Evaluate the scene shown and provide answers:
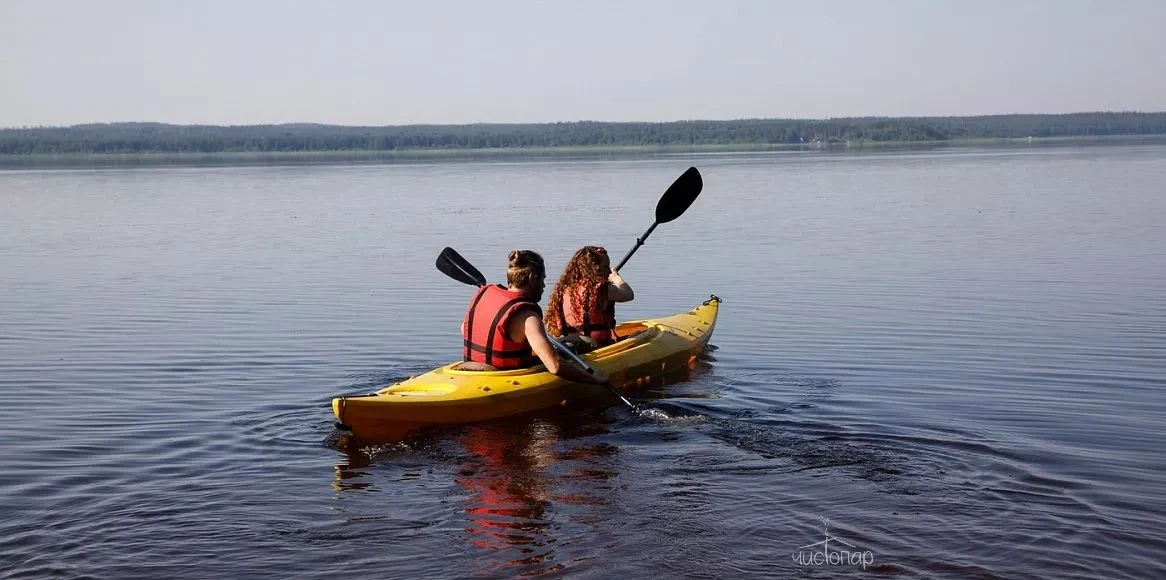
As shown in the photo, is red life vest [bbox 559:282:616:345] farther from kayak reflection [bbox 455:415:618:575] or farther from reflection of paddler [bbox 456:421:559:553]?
reflection of paddler [bbox 456:421:559:553]

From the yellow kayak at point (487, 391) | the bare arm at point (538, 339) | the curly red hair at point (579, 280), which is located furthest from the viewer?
the curly red hair at point (579, 280)

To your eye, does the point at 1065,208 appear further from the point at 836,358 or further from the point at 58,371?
the point at 58,371

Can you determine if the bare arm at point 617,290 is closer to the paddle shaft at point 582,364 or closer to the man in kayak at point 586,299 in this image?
the man in kayak at point 586,299

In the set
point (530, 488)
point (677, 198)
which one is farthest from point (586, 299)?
point (530, 488)

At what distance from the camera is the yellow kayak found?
7.66 metres

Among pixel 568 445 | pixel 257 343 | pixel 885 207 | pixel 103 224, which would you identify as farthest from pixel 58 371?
pixel 885 207

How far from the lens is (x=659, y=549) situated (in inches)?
229

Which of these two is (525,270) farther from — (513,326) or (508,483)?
(508,483)

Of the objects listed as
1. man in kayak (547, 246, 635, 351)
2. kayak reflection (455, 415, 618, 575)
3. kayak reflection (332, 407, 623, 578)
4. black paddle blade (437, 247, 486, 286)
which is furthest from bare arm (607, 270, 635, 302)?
kayak reflection (455, 415, 618, 575)

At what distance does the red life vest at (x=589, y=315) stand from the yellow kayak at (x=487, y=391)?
0.21 metres

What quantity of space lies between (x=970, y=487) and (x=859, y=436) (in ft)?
3.95

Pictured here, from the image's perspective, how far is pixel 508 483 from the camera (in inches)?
275

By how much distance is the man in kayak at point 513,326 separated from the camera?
8.14 metres

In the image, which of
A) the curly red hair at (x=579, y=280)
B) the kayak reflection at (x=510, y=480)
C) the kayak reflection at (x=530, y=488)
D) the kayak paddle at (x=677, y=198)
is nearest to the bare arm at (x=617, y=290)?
the curly red hair at (x=579, y=280)
